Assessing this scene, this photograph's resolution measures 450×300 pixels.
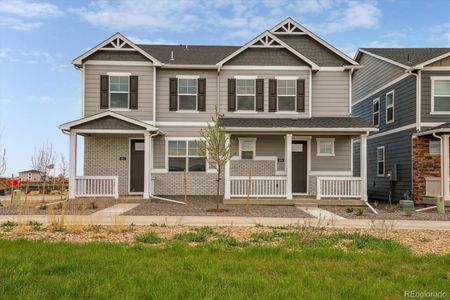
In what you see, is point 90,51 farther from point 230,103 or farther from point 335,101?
point 335,101

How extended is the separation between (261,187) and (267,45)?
6.43 meters

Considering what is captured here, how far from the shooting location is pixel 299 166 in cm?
1934

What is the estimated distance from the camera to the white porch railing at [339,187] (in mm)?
17453

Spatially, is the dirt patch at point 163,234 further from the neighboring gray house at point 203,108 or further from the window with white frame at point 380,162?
the window with white frame at point 380,162

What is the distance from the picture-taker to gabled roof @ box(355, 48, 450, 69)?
18.0 meters

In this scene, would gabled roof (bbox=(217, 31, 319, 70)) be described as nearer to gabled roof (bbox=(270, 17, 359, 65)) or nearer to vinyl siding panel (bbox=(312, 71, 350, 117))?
vinyl siding panel (bbox=(312, 71, 350, 117))

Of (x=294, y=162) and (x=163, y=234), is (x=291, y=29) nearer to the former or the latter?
(x=294, y=162)

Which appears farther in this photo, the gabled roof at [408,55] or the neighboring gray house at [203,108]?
the neighboring gray house at [203,108]

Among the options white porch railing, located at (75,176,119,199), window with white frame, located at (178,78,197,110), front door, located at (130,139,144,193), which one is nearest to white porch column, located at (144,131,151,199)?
white porch railing, located at (75,176,119,199)

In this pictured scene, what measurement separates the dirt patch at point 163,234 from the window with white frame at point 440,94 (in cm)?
978

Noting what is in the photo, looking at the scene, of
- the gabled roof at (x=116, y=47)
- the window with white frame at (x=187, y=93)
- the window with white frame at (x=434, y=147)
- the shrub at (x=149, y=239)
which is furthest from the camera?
the window with white frame at (x=187, y=93)

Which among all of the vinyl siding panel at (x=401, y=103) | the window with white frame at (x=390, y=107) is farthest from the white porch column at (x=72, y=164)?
the window with white frame at (x=390, y=107)

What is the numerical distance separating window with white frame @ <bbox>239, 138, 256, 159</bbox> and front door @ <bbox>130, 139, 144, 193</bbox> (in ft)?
14.4

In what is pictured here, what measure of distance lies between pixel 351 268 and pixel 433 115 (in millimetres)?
14360
